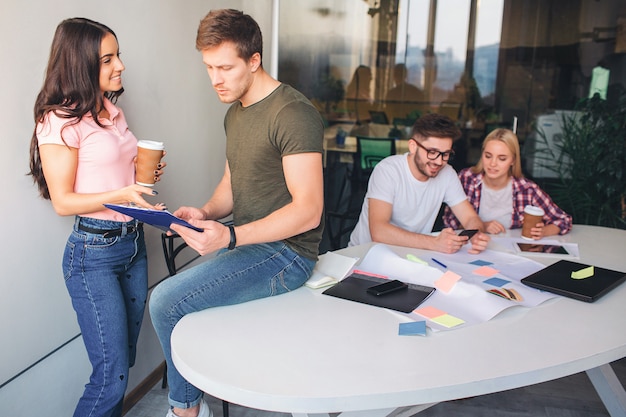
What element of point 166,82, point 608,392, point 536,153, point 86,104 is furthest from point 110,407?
point 536,153

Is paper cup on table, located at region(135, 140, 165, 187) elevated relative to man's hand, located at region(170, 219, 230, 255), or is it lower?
elevated

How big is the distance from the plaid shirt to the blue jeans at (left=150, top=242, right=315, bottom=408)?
64.5 inches

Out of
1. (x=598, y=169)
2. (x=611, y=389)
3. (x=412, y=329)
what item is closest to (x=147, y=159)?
(x=412, y=329)

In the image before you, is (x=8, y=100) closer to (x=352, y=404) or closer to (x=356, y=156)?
(x=352, y=404)

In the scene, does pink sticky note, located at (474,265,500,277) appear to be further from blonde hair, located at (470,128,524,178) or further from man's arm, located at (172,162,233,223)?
blonde hair, located at (470,128,524,178)

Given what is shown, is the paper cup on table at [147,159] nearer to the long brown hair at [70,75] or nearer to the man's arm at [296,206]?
the long brown hair at [70,75]

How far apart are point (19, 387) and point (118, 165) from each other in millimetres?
863

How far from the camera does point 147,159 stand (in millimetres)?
1734

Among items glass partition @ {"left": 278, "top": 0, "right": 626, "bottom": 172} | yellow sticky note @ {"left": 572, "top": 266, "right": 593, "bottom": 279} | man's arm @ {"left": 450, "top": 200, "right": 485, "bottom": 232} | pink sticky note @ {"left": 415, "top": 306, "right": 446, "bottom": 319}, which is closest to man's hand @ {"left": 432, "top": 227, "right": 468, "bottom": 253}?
yellow sticky note @ {"left": 572, "top": 266, "right": 593, "bottom": 279}

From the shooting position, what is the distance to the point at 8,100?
1777 mm

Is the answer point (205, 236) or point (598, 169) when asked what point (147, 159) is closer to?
point (205, 236)

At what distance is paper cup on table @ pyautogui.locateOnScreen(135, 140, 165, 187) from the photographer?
5.65ft

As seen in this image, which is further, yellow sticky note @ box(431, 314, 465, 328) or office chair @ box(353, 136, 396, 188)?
office chair @ box(353, 136, 396, 188)

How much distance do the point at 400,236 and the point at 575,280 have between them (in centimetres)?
76
